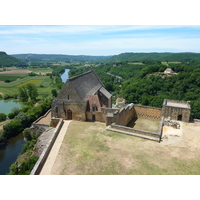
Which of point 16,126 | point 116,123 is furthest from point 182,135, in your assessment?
point 16,126

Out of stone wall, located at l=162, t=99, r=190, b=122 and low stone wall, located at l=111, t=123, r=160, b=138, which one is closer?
low stone wall, located at l=111, t=123, r=160, b=138

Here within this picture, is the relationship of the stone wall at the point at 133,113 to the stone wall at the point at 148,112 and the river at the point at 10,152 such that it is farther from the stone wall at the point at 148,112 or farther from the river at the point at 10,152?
the river at the point at 10,152

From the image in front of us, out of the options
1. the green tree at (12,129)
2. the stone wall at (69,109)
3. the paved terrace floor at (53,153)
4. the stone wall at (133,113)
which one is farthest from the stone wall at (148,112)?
the green tree at (12,129)

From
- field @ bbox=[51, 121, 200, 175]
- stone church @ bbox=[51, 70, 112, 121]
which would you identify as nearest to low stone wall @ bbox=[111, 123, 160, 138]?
field @ bbox=[51, 121, 200, 175]

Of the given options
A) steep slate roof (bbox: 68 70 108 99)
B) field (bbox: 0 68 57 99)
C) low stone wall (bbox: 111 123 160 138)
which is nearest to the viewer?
low stone wall (bbox: 111 123 160 138)

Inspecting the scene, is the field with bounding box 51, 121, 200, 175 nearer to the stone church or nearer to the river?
the stone church

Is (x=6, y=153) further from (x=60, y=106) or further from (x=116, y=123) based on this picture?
(x=116, y=123)

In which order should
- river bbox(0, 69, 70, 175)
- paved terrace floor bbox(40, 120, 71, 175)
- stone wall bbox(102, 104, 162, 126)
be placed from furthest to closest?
1. river bbox(0, 69, 70, 175)
2. stone wall bbox(102, 104, 162, 126)
3. paved terrace floor bbox(40, 120, 71, 175)

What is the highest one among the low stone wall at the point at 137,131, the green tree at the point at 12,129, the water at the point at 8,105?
the low stone wall at the point at 137,131
